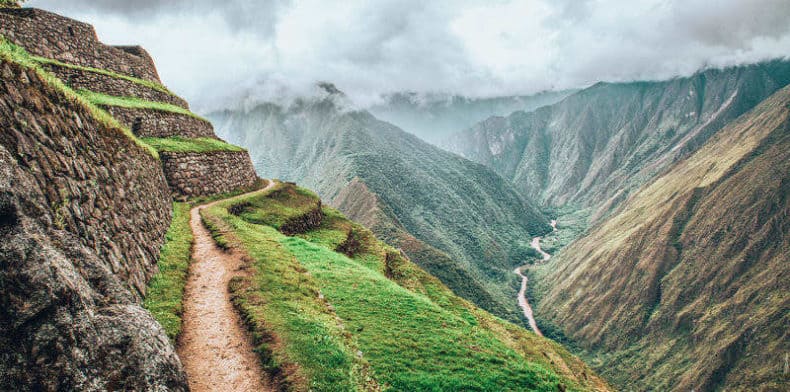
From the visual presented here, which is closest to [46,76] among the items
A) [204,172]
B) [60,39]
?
[204,172]

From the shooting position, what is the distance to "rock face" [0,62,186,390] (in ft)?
22.0

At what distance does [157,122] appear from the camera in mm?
35625

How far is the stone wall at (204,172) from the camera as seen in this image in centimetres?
3105

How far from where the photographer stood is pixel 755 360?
142250 mm

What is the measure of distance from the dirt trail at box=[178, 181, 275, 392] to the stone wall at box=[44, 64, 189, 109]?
82.5ft

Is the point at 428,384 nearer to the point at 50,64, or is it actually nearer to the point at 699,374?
the point at 50,64

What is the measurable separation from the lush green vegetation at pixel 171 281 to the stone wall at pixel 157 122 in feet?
48.9

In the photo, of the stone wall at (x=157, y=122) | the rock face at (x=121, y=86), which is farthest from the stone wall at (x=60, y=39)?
the stone wall at (x=157, y=122)

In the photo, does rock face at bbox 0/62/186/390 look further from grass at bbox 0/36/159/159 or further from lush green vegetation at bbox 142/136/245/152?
lush green vegetation at bbox 142/136/245/152

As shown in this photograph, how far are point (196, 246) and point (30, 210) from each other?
1406 centimetres

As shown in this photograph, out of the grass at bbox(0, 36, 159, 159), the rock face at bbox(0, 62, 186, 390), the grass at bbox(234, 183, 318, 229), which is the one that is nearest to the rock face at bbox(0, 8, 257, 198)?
the grass at bbox(234, 183, 318, 229)

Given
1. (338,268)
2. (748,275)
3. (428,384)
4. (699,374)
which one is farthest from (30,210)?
(748,275)

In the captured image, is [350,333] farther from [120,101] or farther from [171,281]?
[120,101]

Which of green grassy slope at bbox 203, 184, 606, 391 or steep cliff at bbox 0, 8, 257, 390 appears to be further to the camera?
green grassy slope at bbox 203, 184, 606, 391
